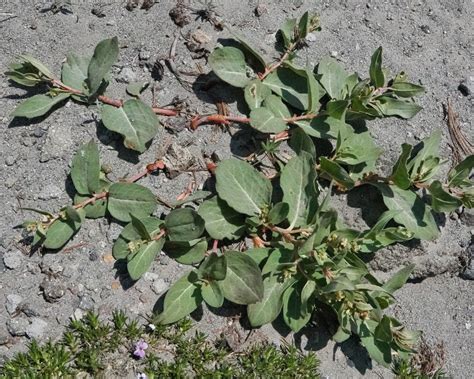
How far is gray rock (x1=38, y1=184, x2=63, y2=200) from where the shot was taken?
12.5ft

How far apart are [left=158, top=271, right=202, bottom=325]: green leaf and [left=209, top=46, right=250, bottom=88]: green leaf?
1.25 m

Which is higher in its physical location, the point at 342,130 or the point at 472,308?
the point at 342,130

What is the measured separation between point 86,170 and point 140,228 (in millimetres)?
464

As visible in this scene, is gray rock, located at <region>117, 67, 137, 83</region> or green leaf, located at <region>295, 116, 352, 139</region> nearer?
green leaf, located at <region>295, 116, 352, 139</region>

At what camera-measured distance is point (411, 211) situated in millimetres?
3996

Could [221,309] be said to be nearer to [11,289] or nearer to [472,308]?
[11,289]

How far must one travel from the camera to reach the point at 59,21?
4250 millimetres

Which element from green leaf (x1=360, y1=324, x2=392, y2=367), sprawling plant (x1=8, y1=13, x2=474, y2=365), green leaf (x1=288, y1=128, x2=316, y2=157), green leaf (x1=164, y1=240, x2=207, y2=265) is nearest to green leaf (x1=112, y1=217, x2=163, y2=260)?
Result: sprawling plant (x1=8, y1=13, x2=474, y2=365)

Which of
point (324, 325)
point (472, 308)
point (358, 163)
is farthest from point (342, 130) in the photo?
point (472, 308)

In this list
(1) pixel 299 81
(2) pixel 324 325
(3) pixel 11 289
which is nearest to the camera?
(3) pixel 11 289

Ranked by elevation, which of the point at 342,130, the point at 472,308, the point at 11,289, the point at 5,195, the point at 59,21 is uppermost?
the point at 342,130

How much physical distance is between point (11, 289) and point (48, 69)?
136 cm

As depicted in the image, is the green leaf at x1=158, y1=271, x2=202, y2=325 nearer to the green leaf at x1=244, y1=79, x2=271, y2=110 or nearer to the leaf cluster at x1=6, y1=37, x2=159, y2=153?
the leaf cluster at x1=6, y1=37, x2=159, y2=153

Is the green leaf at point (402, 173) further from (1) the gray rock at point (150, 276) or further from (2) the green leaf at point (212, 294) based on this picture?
(1) the gray rock at point (150, 276)
